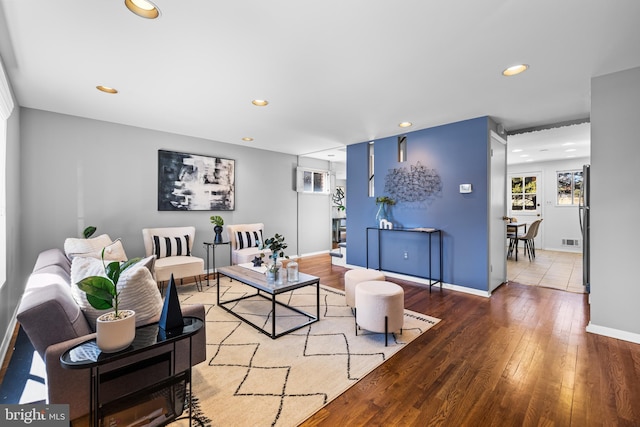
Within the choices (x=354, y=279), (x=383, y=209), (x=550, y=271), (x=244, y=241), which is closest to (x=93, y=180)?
(x=244, y=241)

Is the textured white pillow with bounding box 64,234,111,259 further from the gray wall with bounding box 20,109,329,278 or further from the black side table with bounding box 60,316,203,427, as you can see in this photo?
the black side table with bounding box 60,316,203,427

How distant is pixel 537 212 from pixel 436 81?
7.16 m

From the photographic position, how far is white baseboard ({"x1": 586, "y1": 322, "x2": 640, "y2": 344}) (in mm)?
2500

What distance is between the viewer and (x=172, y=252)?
4.28m

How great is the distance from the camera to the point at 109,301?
51.6 inches

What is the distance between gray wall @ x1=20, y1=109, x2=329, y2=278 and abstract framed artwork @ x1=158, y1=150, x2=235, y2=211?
11 centimetres

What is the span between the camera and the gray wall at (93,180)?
11.6ft

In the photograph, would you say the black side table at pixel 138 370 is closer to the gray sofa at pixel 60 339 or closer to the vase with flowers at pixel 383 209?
the gray sofa at pixel 60 339

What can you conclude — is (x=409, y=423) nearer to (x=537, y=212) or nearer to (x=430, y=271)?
(x=430, y=271)

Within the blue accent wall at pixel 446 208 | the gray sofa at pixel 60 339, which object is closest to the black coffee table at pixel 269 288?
the gray sofa at pixel 60 339

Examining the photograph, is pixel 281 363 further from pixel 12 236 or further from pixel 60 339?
pixel 12 236

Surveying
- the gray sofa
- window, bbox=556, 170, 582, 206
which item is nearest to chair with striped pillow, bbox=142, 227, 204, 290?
the gray sofa

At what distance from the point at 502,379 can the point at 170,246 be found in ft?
14.0

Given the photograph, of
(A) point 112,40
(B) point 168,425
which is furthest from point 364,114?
(B) point 168,425
